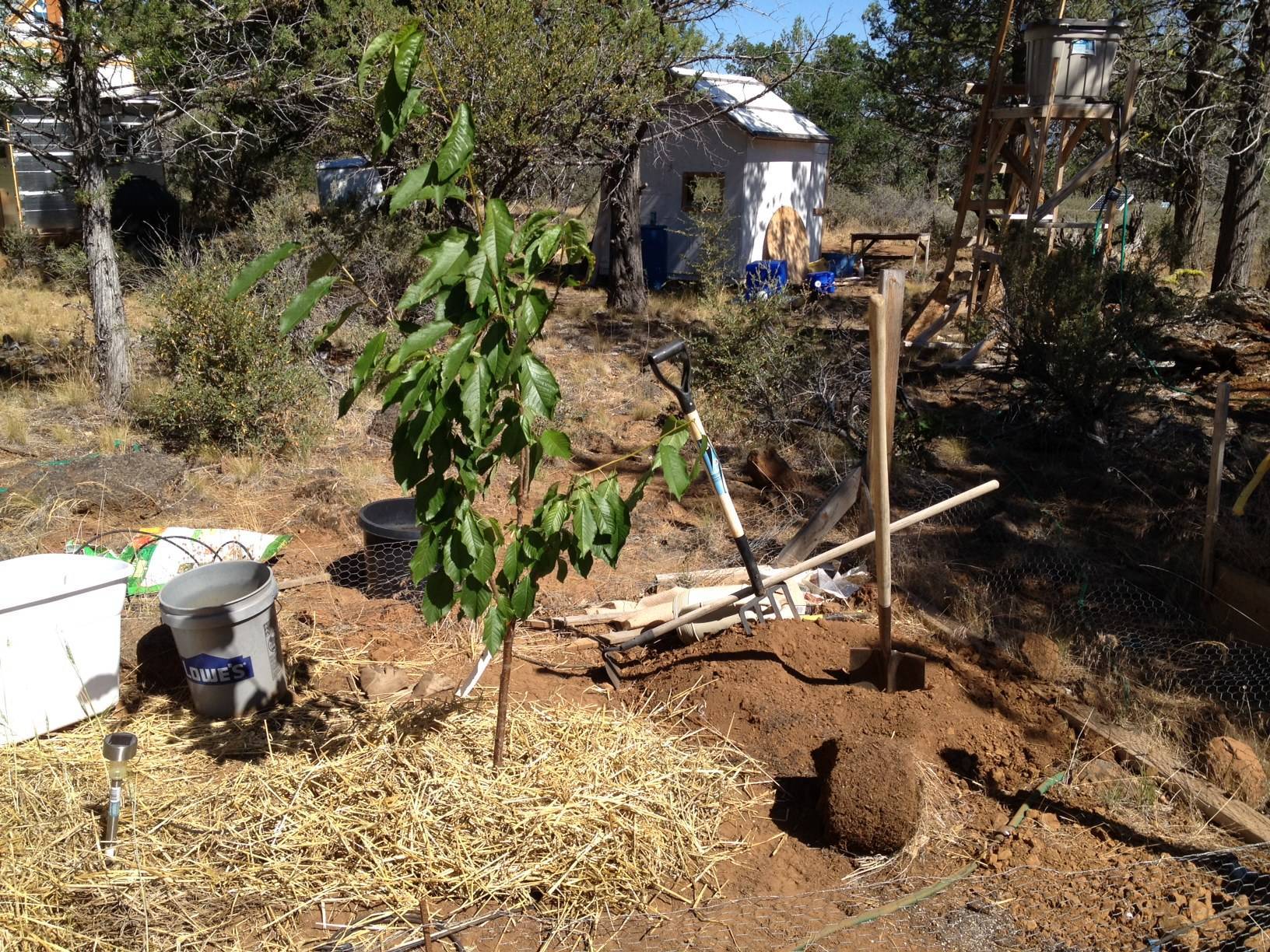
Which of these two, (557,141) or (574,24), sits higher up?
(574,24)

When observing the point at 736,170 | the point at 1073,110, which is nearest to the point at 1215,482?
the point at 1073,110

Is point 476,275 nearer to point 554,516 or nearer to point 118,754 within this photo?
point 554,516

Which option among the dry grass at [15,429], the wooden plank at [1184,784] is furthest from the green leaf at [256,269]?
the dry grass at [15,429]

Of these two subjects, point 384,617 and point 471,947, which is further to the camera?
point 384,617

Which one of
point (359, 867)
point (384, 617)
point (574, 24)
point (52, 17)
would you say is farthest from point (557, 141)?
point (359, 867)

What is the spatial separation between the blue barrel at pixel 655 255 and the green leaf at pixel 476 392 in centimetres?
1407

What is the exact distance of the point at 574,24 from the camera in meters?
9.01

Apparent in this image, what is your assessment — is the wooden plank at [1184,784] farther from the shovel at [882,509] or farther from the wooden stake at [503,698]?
the wooden stake at [503,698]

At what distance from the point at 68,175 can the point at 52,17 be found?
1203 millimetres

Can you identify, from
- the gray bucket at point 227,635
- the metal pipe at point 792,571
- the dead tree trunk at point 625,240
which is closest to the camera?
the gray bucket at point 227,635

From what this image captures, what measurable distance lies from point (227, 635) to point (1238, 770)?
12.9 ft

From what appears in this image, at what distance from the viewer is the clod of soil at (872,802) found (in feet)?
11.0

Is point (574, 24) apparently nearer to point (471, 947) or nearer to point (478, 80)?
point (478, 80)

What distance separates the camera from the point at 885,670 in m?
4.24
